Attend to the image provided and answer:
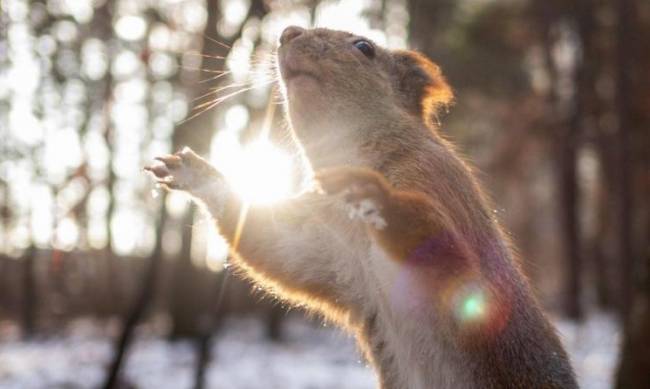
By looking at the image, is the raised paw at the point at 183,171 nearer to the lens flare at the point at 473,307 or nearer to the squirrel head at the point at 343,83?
the squirrel head at the point at 343,83

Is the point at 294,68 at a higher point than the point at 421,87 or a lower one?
lower

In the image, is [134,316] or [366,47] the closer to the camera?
[366,47]

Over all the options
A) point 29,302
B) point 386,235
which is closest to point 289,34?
point 386,235

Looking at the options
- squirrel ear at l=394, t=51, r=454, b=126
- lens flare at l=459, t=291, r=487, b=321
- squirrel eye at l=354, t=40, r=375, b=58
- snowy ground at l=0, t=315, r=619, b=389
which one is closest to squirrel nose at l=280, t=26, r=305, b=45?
squirrel eye at l=354, t=40, r=375, b=58

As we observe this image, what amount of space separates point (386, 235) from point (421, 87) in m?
1.88

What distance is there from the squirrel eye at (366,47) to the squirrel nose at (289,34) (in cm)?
41

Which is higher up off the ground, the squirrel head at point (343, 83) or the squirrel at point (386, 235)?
the squirrel head at point (343, 83)

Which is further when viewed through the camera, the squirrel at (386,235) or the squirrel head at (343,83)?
the squirrel head at (343,83)

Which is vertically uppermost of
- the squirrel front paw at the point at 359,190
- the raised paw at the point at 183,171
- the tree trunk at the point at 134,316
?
the raised paw at the point at 183,171

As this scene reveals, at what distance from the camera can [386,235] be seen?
120 inches

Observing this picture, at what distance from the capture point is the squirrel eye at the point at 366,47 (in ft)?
14.9

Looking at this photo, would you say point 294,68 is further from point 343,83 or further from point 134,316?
point 134,316

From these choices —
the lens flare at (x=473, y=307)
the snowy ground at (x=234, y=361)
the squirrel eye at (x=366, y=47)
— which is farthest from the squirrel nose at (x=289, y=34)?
the snowy ground at (x=234, y=361)

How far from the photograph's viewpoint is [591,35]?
2488 cm
